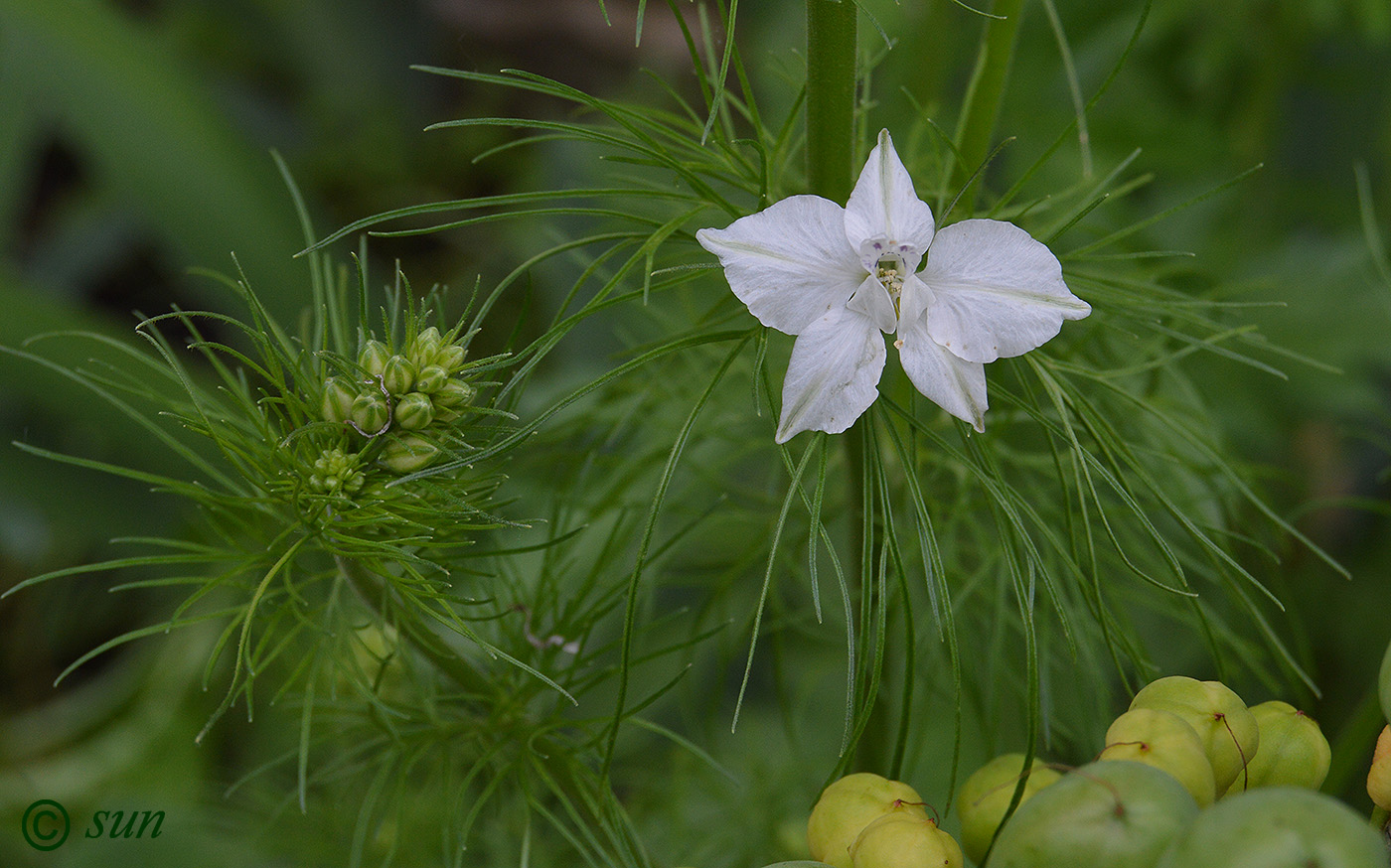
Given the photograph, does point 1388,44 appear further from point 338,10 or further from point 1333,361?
point 338,10

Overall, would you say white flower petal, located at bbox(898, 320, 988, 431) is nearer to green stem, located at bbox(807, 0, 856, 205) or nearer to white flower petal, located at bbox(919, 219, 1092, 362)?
white flower petal, located at bbox(919, 219, 1092, 362)

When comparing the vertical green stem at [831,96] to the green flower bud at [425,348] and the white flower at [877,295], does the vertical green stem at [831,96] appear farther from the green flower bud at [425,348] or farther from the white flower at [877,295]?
the green flower bud at [425,348]

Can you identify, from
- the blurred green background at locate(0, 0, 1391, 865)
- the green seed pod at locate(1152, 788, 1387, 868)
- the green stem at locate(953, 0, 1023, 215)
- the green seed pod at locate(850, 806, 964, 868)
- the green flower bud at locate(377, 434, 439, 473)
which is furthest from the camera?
the blurred green background at locate(0, 0, 1391, 865)

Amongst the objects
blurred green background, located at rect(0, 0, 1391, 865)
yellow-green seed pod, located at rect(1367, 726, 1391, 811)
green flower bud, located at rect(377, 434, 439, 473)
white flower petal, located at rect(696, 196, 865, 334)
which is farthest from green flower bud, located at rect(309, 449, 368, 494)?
blurred green background, located at rect(0, 0, 1391, 865)

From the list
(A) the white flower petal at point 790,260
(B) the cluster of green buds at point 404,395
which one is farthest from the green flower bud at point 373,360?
(A) the white flower petal at point 790,260

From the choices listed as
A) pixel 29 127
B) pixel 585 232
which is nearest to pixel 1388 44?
pixel 585 232

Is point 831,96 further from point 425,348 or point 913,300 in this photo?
point 425,348

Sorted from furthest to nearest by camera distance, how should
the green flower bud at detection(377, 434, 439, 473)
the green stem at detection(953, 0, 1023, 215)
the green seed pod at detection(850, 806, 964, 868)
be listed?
the green stem at detection(953, 0, 1023, 215) < the green flower bud at detection(377, 434, 439, 473) < the green seed pod at detection(850, 806, 964, 868)
